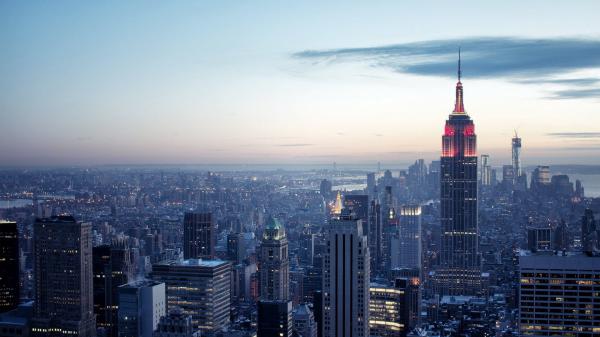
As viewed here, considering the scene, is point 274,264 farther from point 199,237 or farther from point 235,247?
point 199,237

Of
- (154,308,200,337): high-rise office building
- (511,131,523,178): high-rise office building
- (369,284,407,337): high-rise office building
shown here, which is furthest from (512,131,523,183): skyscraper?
(154,308,200,337): high-rise office building

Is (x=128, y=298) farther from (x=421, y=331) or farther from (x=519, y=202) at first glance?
(x=519, y=202)

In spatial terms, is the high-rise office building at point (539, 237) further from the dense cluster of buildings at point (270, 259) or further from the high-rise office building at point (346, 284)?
the high-rise office building at point (346, 284)

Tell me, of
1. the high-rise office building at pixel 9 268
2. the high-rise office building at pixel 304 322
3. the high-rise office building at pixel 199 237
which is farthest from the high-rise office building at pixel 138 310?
the high-rise office building at pixel 199 237

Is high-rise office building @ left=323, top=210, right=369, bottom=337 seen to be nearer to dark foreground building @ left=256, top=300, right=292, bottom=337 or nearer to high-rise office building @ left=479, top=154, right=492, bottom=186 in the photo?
dark foreground building @ left=256, top=300, right=292, bottom=337

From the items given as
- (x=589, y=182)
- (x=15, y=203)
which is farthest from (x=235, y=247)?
(x=15, y=203)

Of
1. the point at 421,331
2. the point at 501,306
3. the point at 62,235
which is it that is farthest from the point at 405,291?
the point at 62,235
